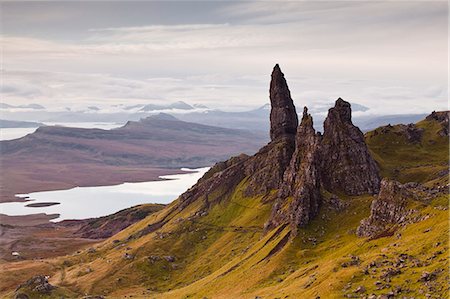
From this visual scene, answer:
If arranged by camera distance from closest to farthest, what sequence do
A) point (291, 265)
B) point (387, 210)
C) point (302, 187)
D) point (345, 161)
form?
point (387, 210), point (291, 265), point (302, 187), point (345, 161)

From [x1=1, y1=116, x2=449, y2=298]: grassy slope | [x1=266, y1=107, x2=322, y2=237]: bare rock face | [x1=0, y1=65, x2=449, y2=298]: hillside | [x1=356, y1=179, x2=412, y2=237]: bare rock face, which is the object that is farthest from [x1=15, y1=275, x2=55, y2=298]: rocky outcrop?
[x1=356, y1=179, x2=412, y2=237]: bare rock face

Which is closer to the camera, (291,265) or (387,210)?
(387,210)

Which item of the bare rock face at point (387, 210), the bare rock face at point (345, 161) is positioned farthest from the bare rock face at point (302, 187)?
the bare rock face at point (387, 210)

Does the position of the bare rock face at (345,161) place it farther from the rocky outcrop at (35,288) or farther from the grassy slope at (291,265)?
the rocky outcrop at (35,288)

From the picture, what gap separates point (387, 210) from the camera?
126250 mm

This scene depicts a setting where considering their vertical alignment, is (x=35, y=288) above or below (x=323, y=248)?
below

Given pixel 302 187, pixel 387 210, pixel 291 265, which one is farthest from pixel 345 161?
pixel 291 265

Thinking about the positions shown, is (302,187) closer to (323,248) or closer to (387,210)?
(323,248)

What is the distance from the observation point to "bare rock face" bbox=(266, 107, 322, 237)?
152125mm

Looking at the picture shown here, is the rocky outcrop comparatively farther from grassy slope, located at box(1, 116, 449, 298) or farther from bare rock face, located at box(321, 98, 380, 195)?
bare rock face, located at box(321, 98, 380, 195)

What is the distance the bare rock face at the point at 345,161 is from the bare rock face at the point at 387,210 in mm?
38138

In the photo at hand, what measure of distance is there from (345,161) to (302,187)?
92.6ft

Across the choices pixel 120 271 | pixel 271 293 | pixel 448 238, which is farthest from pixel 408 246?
pixel 120 271

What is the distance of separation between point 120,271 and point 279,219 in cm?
6556
